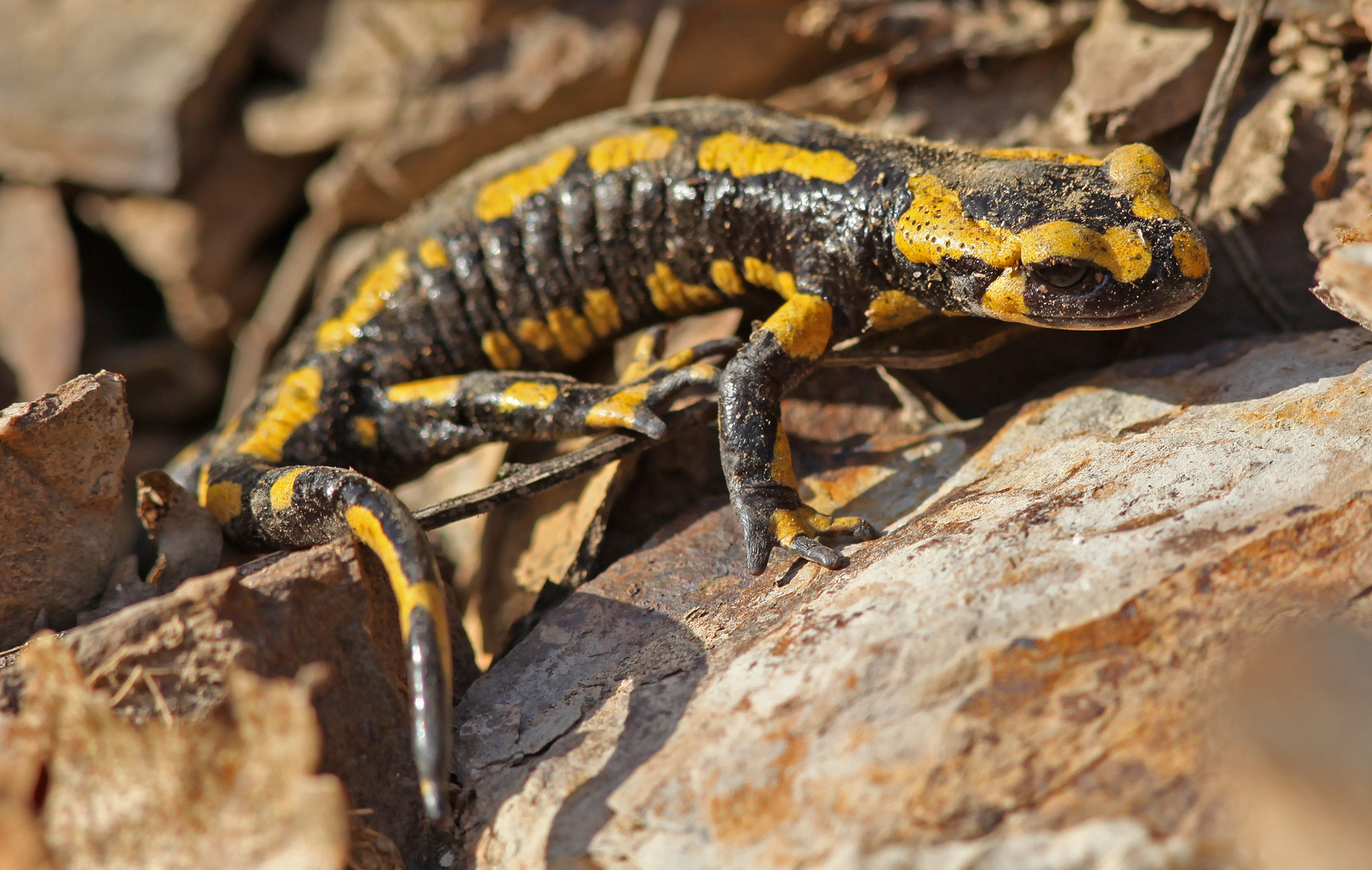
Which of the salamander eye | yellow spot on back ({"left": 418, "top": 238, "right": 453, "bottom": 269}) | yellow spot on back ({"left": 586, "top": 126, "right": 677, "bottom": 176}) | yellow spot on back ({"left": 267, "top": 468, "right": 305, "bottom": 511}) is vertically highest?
yellow spot on back ({"left": 586, "top": 126, "right": 677, "bottom": 176})

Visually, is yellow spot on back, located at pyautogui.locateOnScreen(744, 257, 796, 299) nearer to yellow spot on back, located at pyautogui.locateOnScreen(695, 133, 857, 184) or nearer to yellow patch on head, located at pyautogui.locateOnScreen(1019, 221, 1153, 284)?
yellow spot on back, located at pyautogui.locateOnScreen(695, 133, 857, 184)

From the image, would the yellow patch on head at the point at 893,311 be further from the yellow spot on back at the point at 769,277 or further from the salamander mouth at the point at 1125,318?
the salamander mouth at the point at 1125,318

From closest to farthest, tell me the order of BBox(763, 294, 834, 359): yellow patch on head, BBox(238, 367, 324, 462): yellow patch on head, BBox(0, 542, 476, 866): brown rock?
BBox(0, 542, 476, 866): brown rock, BBox(763, 294, 834, 359): yellow patch on head, BBox(238, 367, 324, 462): yellow patch on head

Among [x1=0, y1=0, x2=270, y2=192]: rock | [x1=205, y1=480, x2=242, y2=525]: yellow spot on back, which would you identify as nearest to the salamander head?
[x1=205, y1=480, x2=242, y2=525]: yellow spot on back

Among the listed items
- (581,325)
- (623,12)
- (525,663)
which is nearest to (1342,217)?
(581,325)

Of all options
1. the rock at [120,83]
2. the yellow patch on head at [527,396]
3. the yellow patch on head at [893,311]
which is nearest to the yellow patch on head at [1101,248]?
the yellow patch on head at [893,311]

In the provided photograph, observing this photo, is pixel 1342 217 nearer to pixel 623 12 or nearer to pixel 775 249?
pixel 775 249
